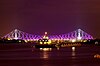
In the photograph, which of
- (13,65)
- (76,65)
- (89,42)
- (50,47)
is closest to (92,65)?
(76,65)

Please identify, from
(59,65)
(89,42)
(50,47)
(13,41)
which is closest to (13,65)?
(59,65)

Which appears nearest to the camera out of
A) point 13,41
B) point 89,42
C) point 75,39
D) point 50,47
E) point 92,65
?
point 92,65

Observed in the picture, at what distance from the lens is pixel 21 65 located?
128 ft

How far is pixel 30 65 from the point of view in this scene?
39.2 metres

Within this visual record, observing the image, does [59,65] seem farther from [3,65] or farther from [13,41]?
[13,41]

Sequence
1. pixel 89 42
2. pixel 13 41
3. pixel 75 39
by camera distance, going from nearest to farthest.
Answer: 1. pixel 75 39
2. pixel 89 42
3. pixel 13 41

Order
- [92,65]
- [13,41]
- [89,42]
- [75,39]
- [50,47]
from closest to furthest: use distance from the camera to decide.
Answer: [92,65] → [50,47] → [75,39] → [89,42] → [13,41]

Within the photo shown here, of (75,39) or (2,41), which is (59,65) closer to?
(75,39)

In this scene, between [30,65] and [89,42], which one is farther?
[89,42]

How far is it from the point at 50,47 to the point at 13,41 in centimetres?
7536

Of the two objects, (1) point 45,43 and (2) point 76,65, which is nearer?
(2) point 76,65

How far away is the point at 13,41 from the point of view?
167 metres

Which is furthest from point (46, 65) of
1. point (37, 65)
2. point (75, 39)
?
point (75, 39)

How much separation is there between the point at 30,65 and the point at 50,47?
54.3 meters
